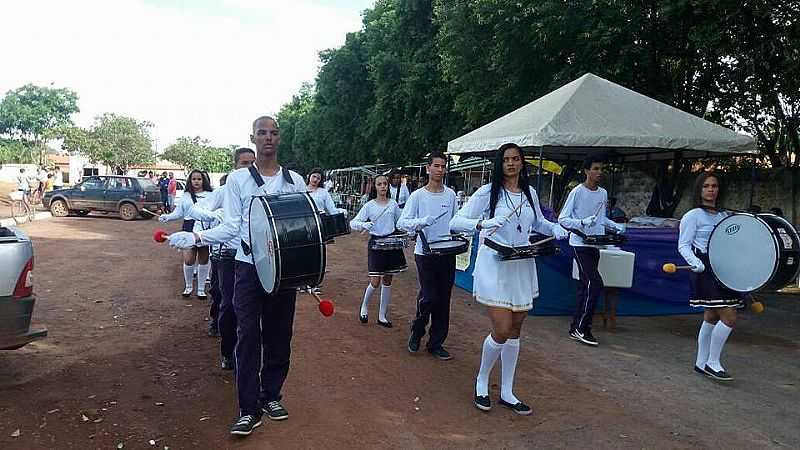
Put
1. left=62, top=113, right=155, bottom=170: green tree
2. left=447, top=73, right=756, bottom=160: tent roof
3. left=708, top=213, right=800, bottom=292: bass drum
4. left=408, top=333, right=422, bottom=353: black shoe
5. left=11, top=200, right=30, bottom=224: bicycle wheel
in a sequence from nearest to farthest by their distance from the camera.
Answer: left=708, top=213, right=800, bottom=292: bass drum → left=408, top=333, right=422, bottom=353: black shoe → left=447, top=73, right=756, bottom=160: tent roof → left=11, top=200, right=30, bottom=224: bicycle wheel → left=62, top=113, right=155, bottom=170: green tree

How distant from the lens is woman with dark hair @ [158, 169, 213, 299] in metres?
7.57

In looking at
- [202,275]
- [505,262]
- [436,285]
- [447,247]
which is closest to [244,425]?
[505,262]

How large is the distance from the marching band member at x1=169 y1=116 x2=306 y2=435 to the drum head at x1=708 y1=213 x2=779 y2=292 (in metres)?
3.88

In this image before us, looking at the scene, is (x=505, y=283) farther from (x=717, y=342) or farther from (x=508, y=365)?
(x=717, y=342)

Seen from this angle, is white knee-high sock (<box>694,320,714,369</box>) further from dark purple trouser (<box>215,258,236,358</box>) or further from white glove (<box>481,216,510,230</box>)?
dark purple trouser (<box>215,258,236,358</box>)

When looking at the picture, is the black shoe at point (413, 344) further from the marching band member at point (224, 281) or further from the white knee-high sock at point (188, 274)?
the white knee-high sock at point (188, 274)

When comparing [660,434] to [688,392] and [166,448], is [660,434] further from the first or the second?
[166,448]

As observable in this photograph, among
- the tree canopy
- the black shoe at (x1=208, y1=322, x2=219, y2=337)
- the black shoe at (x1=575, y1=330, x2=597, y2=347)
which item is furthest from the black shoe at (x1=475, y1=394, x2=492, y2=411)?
the tree canopy

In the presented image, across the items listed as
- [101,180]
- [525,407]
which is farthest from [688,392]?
[101,180]

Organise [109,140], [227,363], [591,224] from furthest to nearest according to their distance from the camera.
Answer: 1. [109,140]
2. [591,224]
3. [227,363]

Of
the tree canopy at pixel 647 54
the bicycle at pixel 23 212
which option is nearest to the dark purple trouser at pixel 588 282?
the tree canopy at pixel 647 54

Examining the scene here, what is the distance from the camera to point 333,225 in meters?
4.12

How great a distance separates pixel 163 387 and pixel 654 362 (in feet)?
15.7

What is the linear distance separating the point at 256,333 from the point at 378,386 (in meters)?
1.52
